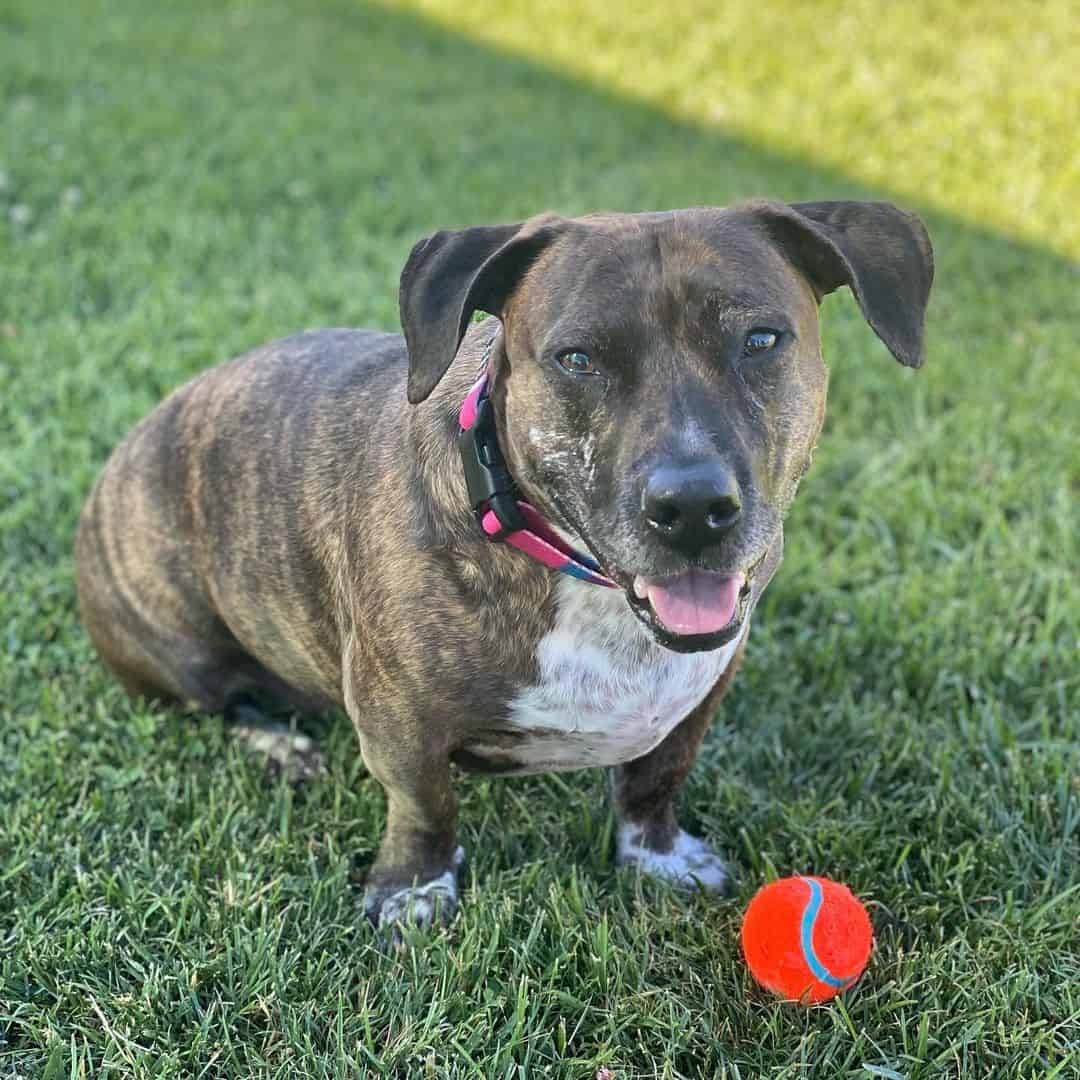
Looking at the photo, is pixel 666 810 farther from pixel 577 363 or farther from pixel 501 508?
pixel 577 363

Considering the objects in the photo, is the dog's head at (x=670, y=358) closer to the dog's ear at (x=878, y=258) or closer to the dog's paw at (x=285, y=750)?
the dog's ear at (x=878, y=258)

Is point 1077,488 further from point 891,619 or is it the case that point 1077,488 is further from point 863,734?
point 863,734

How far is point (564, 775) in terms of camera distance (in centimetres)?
331

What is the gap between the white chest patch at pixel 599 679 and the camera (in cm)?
252

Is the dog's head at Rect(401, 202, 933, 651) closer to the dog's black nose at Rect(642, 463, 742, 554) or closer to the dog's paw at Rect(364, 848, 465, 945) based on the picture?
the dog's black nose at Rect(642, 463, 742, 554)

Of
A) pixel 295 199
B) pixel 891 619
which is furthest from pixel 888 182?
pixel 891 619

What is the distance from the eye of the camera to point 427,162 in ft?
26.0

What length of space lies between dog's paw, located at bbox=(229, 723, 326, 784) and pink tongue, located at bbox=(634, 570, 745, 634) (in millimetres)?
1430

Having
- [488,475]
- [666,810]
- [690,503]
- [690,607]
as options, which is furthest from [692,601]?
[666,810]

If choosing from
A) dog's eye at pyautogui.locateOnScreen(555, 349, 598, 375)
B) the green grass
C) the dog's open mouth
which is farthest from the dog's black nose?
the green grass

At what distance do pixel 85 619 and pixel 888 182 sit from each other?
6.06 meters

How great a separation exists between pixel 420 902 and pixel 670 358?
1459mm

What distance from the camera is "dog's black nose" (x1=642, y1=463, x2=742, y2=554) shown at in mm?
2088

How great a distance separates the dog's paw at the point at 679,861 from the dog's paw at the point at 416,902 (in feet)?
1.43
